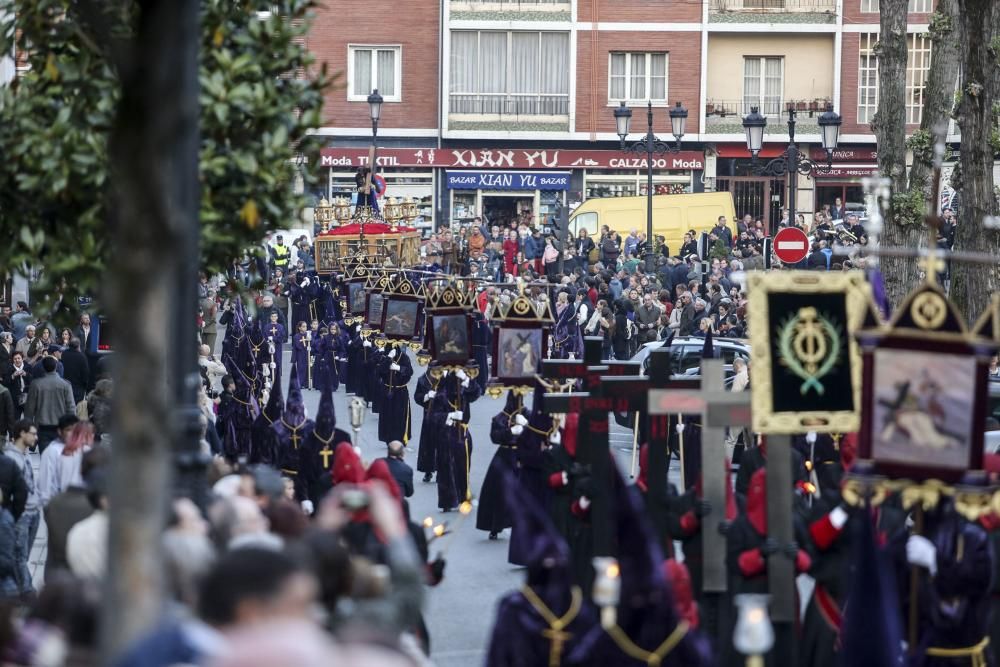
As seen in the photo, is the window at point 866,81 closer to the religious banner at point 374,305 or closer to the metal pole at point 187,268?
the religious banner at point 374,305

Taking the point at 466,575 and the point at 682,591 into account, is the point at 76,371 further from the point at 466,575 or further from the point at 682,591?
the point at 682,591

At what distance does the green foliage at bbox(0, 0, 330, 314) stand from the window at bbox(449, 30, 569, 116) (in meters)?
37.4

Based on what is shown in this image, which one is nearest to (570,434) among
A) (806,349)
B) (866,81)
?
(806,349)

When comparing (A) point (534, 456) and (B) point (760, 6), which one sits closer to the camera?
(A) point (534, 456)

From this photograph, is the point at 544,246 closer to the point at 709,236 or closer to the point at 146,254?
the point at 709,236

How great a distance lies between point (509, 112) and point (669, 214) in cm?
1008

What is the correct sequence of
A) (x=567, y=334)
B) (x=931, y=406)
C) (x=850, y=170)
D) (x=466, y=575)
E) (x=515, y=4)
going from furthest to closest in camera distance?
(x=515, y=4) < (x=850, y=170) < (x=567, y=334) < (x=466, y=575) < (x=931, y=406)

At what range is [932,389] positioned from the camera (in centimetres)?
972

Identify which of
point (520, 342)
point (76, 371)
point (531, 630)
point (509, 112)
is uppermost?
point (509, 112)

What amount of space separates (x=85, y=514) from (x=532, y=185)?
123 ft

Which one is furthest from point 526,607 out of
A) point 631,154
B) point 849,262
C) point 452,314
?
point 631,154

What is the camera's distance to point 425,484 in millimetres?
21062

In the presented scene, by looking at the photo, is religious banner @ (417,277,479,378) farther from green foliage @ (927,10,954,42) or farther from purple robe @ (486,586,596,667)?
→ purple robe @ (486,586,596,667)

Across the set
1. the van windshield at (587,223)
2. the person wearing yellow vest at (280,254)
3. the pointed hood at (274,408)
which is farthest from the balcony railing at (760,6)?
the pointed hood at (274,408)
